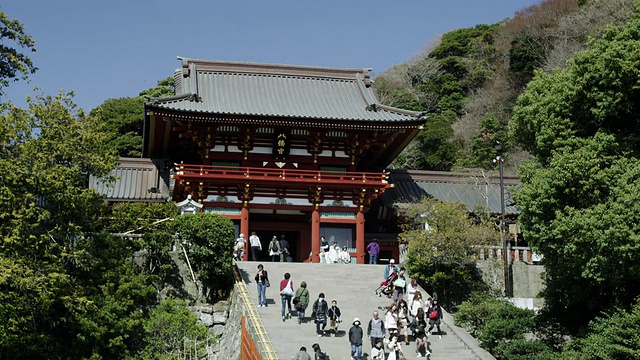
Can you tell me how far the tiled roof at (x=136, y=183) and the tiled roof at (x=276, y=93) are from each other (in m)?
3.99

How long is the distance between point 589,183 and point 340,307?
8131mm

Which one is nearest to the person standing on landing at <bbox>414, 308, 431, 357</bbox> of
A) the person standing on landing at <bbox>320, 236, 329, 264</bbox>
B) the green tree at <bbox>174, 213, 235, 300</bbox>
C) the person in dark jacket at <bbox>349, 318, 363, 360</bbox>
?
the person in dark jacket at <bbox>349, 318, 363, 360</bbox>

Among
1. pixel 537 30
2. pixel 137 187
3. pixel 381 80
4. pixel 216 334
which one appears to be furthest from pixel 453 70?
pixel 216 334

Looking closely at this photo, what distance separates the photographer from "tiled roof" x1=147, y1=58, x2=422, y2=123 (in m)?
32.8

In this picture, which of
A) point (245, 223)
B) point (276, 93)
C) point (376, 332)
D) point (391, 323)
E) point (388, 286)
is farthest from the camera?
point (276, 93)

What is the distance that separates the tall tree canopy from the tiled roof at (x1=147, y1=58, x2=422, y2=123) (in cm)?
1126

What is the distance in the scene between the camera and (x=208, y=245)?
24.6 m

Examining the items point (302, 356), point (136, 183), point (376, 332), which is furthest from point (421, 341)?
point (136, 183)

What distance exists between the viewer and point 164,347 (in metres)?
22.1

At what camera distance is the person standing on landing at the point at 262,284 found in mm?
22625

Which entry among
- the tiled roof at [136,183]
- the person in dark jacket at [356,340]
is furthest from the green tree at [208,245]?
the tiled roof at [136,183]

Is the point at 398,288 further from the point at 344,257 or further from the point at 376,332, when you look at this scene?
the point at 344,257

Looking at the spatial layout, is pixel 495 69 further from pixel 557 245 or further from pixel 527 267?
pixel 557 245

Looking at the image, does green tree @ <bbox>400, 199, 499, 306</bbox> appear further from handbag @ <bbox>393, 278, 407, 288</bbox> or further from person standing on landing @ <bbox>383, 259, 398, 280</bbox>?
handbag @ <bbox>393, 278, 407, 288</bbox>
